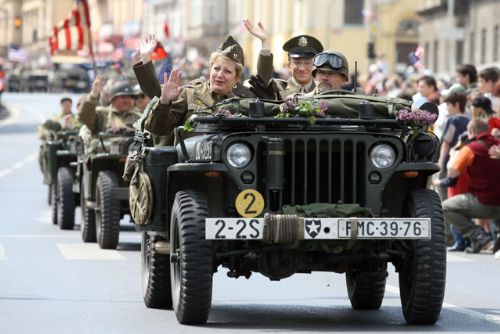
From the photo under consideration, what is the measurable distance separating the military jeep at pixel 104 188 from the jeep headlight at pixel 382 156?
781cm

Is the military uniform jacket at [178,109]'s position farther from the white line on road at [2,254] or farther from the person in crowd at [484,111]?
the person in crowd at [484,111]

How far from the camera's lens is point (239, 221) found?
10.8 meters

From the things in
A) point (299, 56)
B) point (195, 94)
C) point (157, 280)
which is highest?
point (299, 56)

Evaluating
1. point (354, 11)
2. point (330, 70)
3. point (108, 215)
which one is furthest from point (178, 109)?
point (354, 11)

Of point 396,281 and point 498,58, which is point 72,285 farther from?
point 498,58

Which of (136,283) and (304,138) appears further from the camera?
(136,283)

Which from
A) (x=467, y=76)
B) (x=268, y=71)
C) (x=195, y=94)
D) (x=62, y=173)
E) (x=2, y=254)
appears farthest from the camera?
(x=467, y=76)

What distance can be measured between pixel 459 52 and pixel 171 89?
64027 millimetres

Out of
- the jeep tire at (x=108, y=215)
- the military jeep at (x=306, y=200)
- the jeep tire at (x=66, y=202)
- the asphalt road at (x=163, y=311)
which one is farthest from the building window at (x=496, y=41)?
the military jeep at (x=306, y=200)

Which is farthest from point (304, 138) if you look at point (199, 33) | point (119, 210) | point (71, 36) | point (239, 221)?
point (199, 33)

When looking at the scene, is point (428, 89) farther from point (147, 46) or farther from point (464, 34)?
point (464, 34)

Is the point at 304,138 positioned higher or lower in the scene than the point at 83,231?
higher

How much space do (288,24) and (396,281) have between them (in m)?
90.0

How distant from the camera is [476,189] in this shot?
19.3m
